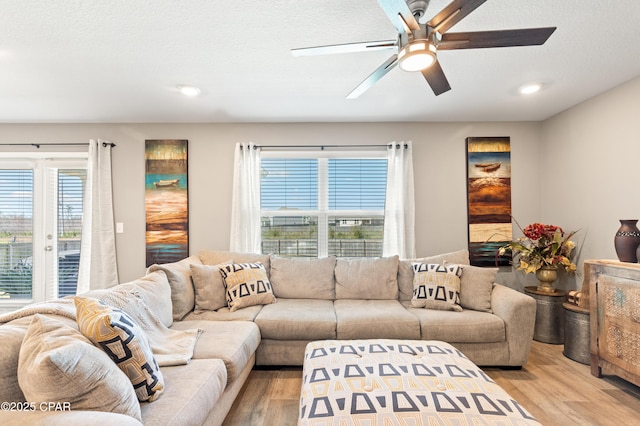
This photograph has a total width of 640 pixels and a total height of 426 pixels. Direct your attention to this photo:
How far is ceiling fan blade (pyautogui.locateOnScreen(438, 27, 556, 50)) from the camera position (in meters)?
1.49

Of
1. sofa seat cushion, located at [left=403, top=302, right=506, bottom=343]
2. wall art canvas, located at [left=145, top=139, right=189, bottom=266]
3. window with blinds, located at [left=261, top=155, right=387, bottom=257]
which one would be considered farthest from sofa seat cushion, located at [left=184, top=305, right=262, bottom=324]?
sofa seat cushion, located at [left=403, top=302, right=506, bottom=343]

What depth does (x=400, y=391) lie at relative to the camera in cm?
144

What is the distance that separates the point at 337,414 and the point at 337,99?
8.56 ft

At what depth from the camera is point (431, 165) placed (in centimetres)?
377

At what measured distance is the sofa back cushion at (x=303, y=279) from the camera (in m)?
3.16

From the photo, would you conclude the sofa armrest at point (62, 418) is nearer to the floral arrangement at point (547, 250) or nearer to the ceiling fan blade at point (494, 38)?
the ceiling fan blade at point (494, 38)

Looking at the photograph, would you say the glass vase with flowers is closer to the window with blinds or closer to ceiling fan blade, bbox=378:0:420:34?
the window with blinds

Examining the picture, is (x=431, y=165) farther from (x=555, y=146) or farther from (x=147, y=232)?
(x=147, y=232)

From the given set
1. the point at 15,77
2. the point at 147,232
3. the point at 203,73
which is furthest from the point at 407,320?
the point at 15,77

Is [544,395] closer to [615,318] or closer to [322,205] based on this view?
[615,318]

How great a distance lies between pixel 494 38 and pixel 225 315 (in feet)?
8.72

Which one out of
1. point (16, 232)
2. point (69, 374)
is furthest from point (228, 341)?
point (16, 232)

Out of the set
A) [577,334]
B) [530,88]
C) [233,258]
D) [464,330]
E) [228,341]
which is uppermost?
[530,88]

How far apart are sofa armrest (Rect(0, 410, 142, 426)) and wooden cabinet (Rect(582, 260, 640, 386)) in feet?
9.98
